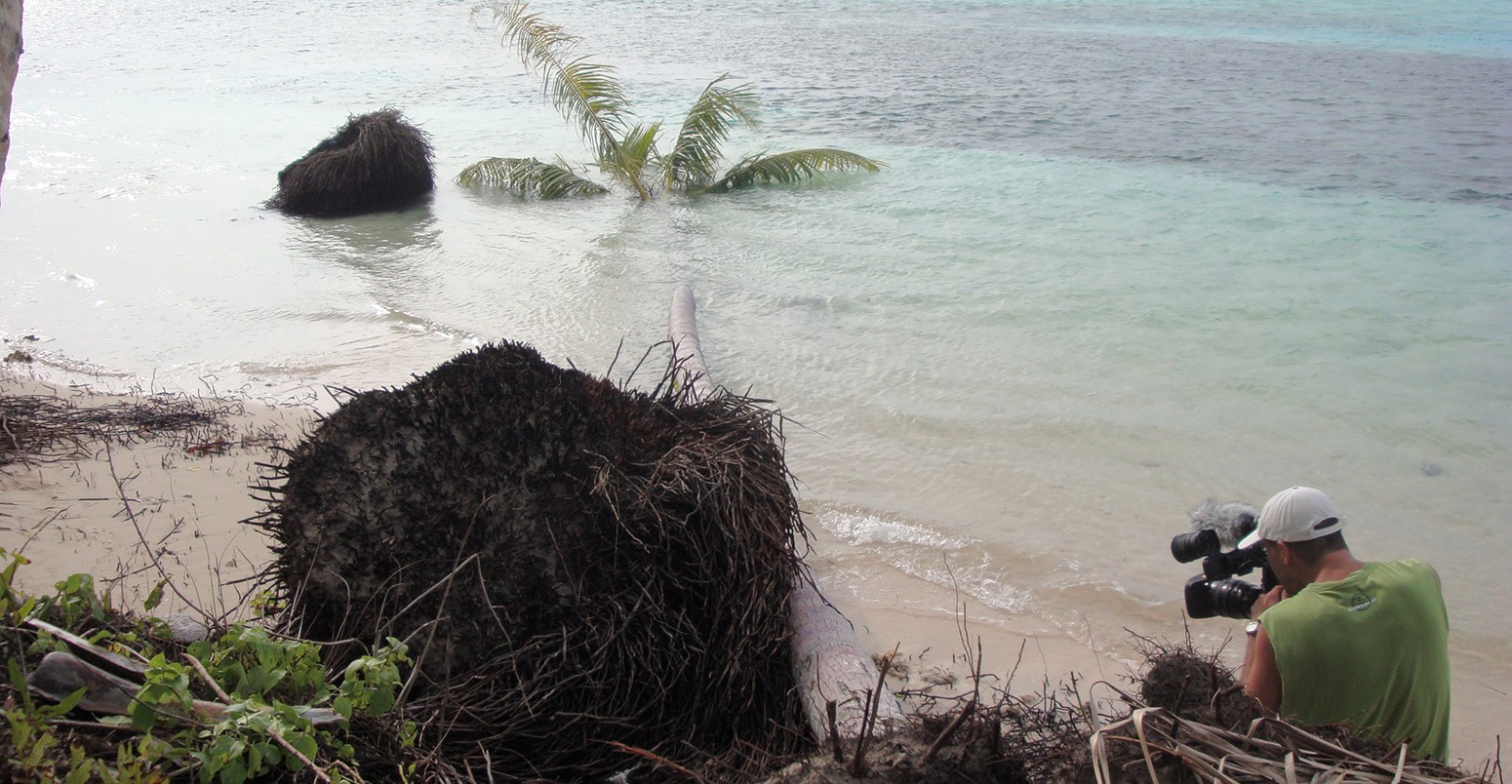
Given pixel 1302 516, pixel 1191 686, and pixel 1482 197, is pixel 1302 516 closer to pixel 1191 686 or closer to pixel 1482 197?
pixel 1191 686

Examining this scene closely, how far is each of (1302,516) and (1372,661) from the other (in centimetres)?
50

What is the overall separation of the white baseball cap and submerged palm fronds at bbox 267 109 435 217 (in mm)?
12801

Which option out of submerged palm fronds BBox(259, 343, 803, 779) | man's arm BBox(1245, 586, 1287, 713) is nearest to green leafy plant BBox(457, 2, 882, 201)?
submerged palm fronds BBox(259, 343, 803, 779)

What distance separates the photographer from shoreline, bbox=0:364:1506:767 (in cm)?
448

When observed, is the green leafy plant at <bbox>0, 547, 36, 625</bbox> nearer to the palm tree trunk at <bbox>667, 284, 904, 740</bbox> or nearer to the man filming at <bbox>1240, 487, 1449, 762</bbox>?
the palm tree trunk at <bbox>667, 284, 904, 740</bbox>

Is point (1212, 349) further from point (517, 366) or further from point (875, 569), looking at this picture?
point (517, 366)

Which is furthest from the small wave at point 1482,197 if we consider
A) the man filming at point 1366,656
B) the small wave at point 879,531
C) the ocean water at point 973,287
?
the man filming at point 1366,656

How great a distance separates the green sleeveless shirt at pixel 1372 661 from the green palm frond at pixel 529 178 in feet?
42.6

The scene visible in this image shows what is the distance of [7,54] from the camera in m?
3.91

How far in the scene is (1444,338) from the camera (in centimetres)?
988

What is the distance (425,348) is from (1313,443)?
6.87m

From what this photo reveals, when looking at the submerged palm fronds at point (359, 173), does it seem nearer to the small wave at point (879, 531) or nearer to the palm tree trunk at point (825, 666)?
the small wave at point (879, 531)

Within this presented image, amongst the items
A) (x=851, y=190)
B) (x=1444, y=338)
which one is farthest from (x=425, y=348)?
(x=1444, y=338)

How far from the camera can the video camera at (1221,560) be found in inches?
152
